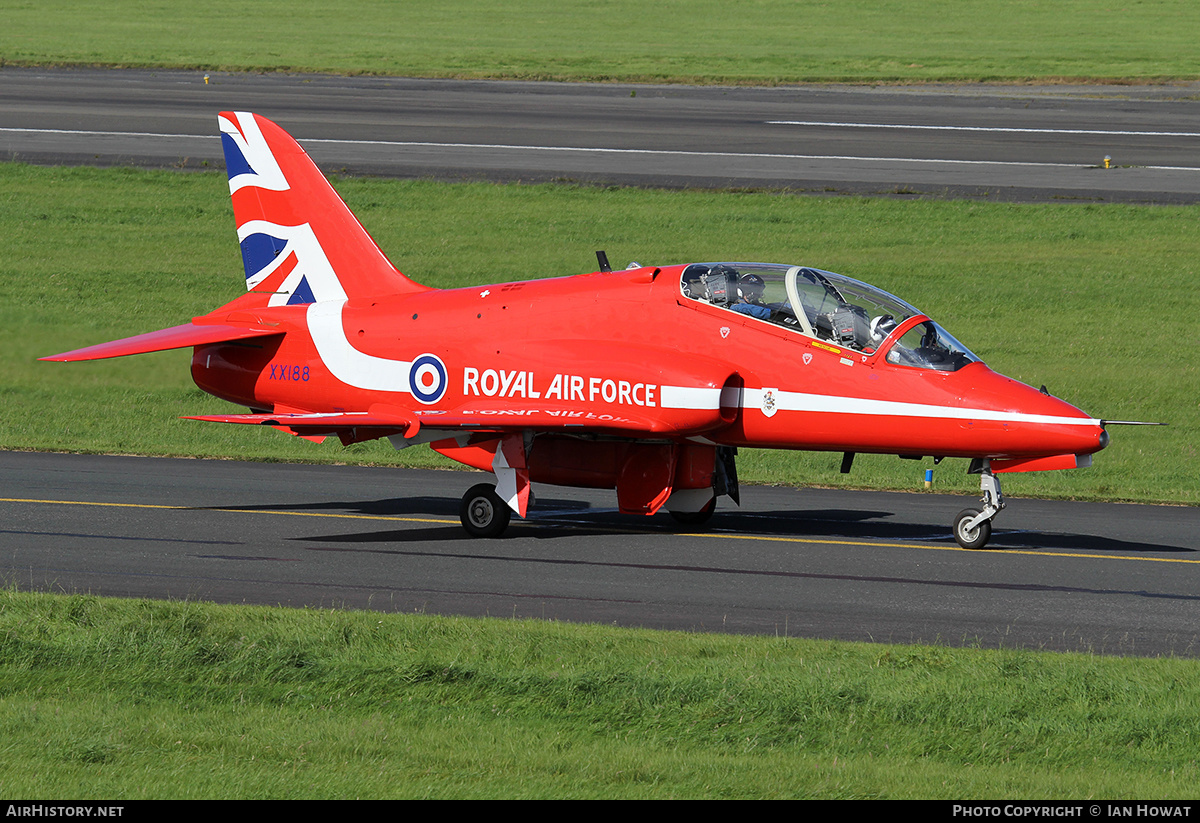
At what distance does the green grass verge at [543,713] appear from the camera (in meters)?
8.80

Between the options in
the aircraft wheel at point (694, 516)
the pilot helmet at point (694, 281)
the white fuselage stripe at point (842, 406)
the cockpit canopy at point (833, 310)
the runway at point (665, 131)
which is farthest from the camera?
the runway at point (665, 131)

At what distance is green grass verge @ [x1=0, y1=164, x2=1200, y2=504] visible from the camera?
2298 centimetres

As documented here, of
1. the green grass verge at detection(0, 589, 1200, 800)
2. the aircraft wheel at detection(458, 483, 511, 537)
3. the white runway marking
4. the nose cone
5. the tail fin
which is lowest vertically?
the green grass verge at detection(0, 589, 1200, 800)

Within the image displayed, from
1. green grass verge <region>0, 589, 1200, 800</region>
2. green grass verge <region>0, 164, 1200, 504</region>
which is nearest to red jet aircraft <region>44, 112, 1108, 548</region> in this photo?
green grass verge <region>0, 164, 1200, 504</region>

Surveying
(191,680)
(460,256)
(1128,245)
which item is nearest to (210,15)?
(460,256)

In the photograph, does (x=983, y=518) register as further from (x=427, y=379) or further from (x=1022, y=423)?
(x=427, y=379)

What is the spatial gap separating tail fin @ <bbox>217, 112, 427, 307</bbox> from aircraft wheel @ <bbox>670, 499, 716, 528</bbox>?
Result: 4560 mm

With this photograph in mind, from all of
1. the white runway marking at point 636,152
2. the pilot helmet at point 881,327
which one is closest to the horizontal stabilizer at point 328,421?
the pilot helmet at point 881,327

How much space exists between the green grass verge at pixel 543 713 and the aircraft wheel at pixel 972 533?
15.1 feet

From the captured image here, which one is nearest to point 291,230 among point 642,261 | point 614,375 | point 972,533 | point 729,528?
point 614,375

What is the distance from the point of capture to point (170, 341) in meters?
18.8

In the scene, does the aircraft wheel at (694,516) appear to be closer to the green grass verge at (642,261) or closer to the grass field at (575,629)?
the green grass verge at (642,261)

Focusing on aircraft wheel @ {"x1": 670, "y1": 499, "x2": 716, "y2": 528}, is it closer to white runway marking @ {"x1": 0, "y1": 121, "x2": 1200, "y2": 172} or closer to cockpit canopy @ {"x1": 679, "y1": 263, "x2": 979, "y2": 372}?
cockpit canopy @ {"x1": 679, "y1": 263, "x2": 979, "y2": 372}
